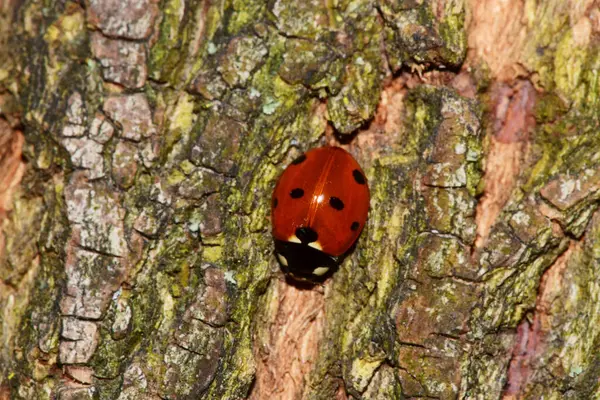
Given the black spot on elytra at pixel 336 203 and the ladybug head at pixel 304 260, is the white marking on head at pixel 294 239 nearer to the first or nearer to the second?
the ladybug head at pixel 304 260

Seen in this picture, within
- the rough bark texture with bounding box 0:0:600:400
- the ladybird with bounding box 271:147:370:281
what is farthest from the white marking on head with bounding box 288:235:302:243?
the rough bark texture with bounding box 0:0:600:400

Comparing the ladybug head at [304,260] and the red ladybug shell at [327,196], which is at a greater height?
the red ladybug shell at [327,196]

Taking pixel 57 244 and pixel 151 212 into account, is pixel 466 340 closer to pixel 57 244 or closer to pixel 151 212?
pixel 151 212

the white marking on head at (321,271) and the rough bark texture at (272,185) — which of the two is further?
the white marking on head at (321,271)

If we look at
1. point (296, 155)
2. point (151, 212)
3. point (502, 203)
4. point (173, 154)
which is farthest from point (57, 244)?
point (502, 203)

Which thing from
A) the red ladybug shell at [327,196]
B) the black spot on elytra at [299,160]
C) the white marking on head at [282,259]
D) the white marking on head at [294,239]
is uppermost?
the black spot on elytra at [299,160]

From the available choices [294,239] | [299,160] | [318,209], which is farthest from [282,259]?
[299,160]

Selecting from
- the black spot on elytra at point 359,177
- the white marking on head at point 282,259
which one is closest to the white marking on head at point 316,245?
the white marking on head at point 282,259

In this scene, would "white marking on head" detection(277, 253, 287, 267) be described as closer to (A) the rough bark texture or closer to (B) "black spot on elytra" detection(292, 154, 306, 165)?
(A) the rough bark texture
